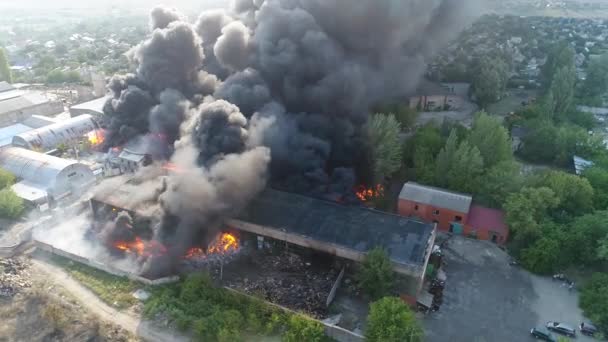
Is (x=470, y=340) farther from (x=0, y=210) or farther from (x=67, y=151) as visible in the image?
(x=67, y=151)

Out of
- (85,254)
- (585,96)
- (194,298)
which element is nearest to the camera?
(194,298)

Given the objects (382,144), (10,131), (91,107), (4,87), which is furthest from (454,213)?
(4,87)

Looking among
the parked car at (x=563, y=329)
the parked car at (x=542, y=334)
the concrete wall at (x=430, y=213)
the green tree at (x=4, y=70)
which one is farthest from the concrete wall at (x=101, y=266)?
the green tree at (x=4, y=70)

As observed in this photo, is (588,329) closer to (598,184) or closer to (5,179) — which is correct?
(598,184)

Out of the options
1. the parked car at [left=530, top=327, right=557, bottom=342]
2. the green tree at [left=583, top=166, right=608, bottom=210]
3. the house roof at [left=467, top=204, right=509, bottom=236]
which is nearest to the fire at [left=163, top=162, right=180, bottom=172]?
the house roof at [left=467, top=204, right=509, bottom=236]

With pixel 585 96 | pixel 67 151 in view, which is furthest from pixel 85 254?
pixel 585 96
